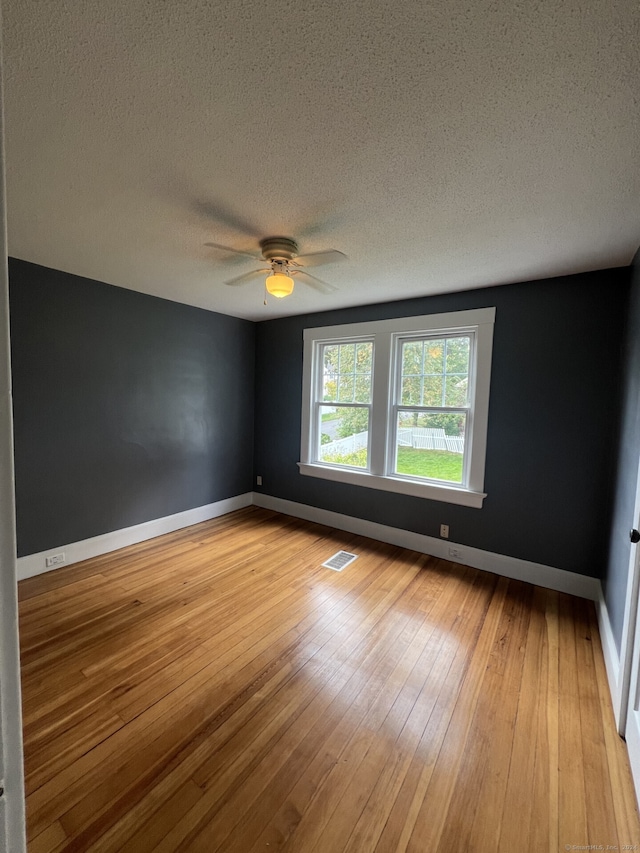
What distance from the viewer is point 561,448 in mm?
2807

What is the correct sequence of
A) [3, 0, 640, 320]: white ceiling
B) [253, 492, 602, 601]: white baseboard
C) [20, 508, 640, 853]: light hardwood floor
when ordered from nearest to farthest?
[3, 0, 640, 320]: white ceiling
[20, 508, 640, 853]: light hardwood floor
[253, 492, 602, 601]: white baseboard

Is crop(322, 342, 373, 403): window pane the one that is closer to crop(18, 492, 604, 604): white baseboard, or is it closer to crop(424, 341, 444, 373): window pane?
crop(424, 341, 444, 373): window pane

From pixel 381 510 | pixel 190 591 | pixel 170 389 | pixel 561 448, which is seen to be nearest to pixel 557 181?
pixel 561 448

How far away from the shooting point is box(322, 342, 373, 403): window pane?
153 inches

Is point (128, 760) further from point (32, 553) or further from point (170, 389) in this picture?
point (170, 389)

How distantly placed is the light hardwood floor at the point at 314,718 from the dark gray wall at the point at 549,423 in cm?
47

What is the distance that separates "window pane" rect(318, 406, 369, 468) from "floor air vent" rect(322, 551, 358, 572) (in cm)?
95

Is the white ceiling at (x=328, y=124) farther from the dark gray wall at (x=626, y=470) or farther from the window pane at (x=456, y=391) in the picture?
the window pane at (x=456, y=391)

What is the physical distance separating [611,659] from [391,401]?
2.42 metres

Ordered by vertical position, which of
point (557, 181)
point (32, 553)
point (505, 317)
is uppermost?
point (557, 181)

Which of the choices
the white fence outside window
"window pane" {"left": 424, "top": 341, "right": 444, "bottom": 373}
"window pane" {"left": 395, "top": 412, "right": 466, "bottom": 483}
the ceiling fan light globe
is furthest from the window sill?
the ceiling fan light globe

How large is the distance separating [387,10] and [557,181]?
1.07m

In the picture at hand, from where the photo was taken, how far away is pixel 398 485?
11.8 feet

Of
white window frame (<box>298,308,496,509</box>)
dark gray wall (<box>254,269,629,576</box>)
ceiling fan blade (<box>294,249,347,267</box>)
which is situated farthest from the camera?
white window frame (<box>298,308,496,509</box>)
